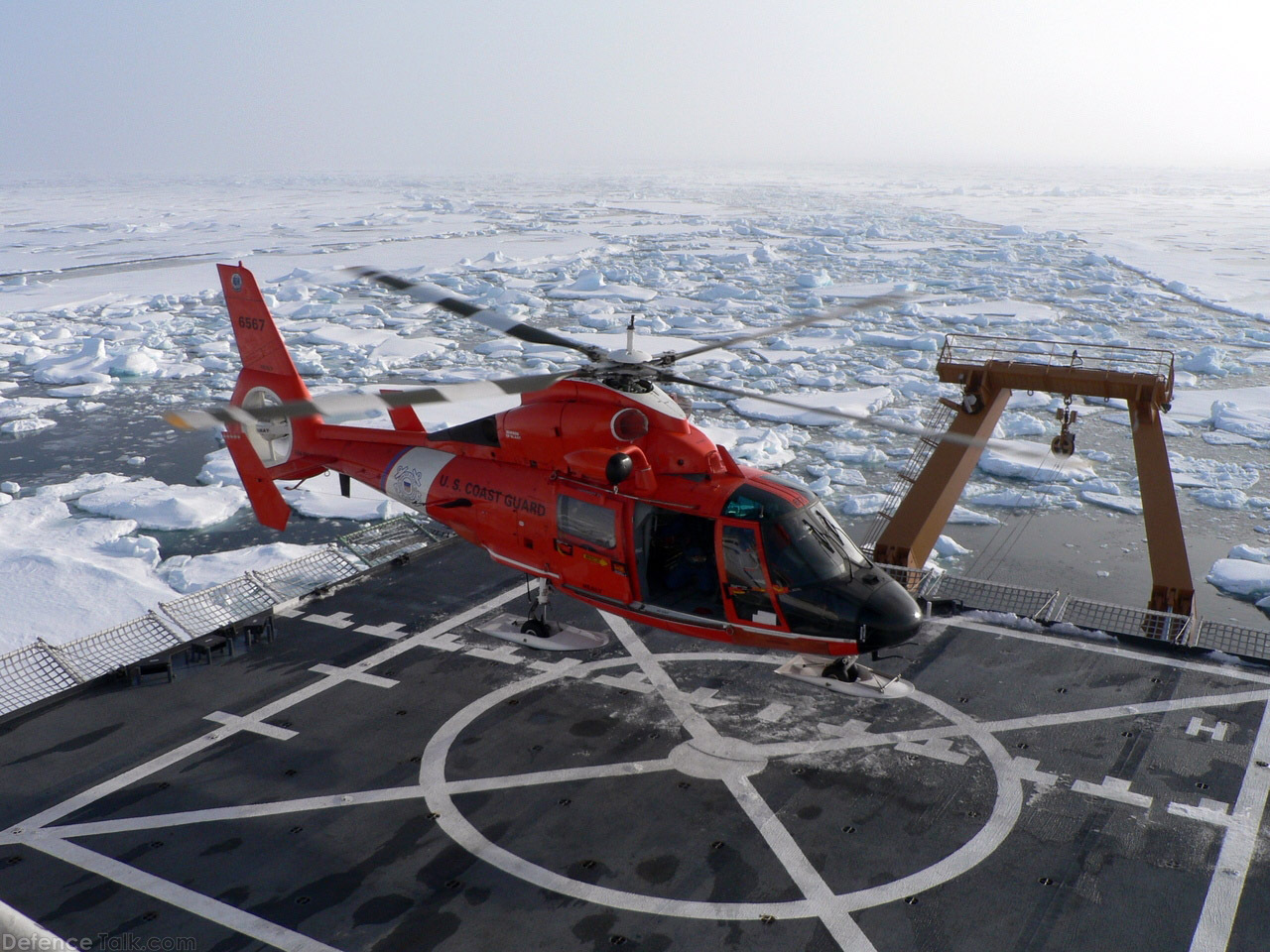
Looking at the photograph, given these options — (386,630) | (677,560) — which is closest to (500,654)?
(386,630)

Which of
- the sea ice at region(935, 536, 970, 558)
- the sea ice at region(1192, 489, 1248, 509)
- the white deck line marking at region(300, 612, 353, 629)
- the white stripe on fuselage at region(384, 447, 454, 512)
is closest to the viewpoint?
the white stripe on fuselage at region(384, 447, 454, 512)

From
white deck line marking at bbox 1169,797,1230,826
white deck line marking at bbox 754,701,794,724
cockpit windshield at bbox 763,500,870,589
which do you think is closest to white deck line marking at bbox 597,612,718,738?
white deck line marking at bbox 754,701,794,724

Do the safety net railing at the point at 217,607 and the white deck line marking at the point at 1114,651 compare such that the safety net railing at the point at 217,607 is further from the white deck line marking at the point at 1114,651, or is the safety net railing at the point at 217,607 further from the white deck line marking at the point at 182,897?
the white deck line marking at the point at 1114,651

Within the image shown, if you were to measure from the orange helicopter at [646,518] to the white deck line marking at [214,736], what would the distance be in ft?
5.19

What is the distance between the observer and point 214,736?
10.1 metres

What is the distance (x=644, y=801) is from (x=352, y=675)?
4296mm

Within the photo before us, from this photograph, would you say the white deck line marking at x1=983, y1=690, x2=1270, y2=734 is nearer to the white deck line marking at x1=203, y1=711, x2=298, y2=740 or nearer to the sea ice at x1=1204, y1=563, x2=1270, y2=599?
the sea ice at x1=1204, y1=563, x2=1270, y2=599

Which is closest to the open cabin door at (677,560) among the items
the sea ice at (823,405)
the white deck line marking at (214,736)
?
the white deck line marking at (214,736)

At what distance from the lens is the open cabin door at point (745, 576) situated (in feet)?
32.0

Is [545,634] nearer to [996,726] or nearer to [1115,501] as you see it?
[996,726]

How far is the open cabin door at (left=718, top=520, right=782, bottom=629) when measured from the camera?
9750 mm

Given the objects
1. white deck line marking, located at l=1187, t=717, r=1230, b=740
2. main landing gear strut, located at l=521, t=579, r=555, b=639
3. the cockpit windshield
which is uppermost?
the cockpit windshield

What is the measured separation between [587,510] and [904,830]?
14.8 feet

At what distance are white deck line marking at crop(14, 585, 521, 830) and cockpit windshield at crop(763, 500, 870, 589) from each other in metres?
4.99
